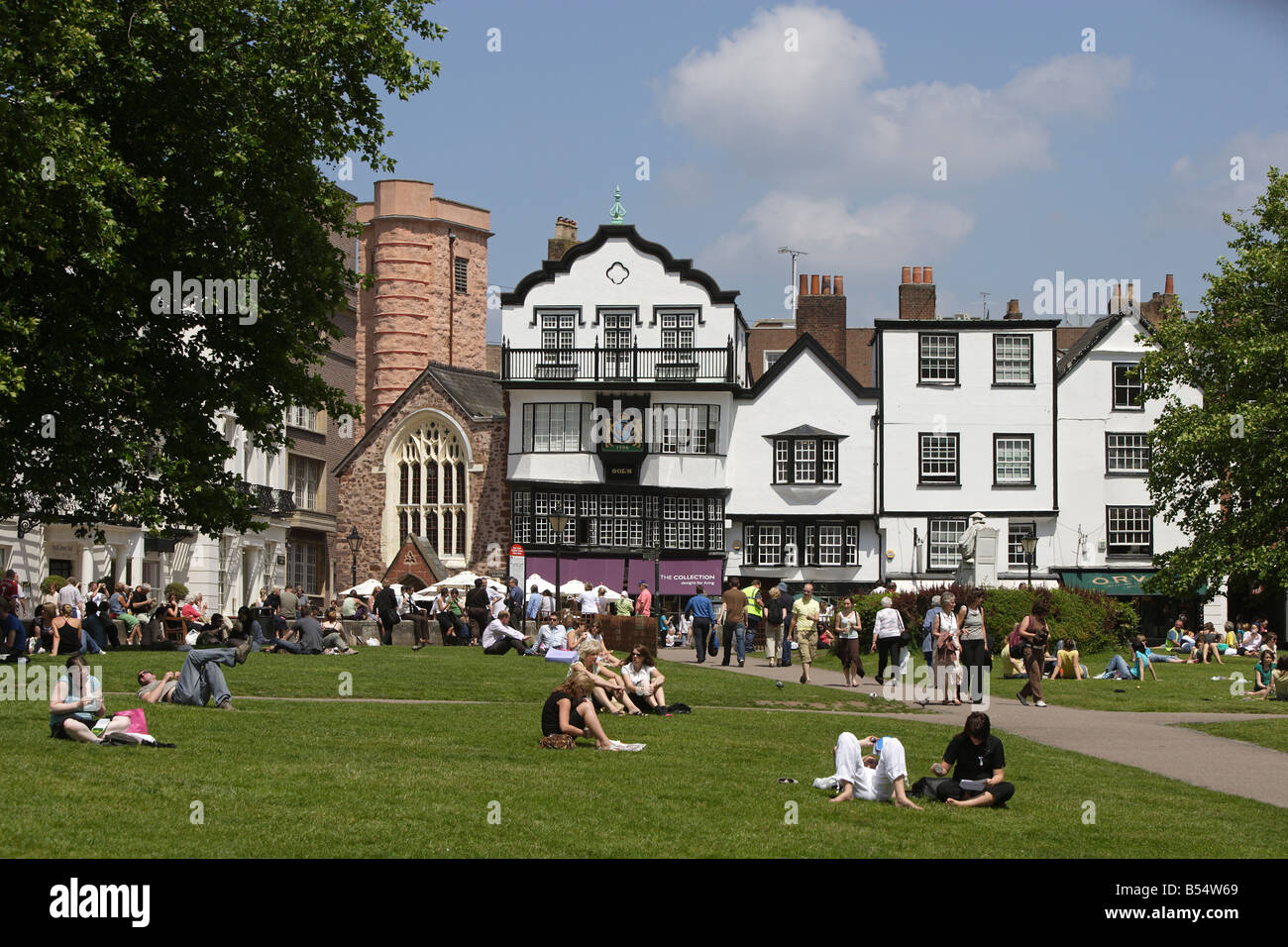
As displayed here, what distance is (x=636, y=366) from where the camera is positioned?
61.3 metres

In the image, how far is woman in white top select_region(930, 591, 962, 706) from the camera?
86.6 feet

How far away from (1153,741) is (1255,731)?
7.50 feet

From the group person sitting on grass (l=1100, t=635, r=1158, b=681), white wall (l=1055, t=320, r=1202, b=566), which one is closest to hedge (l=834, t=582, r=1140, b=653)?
person sitting on grass (l=1100, t=635, r=1158, b=681)

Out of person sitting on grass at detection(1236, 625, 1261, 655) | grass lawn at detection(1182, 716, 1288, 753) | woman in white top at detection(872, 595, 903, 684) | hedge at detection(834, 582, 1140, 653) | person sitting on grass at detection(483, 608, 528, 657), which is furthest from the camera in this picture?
person sitting on grass at detection(1236, 625, 1261, 655)

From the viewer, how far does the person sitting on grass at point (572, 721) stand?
1748cm

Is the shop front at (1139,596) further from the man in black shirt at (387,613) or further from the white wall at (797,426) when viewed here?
the man in black shirt at (387,613)

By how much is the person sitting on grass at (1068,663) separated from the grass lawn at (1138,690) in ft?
1.36

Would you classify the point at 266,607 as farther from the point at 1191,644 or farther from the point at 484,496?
the point at 1191,644

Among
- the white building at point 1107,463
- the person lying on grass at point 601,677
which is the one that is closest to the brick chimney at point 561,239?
the white building at point 1107,463

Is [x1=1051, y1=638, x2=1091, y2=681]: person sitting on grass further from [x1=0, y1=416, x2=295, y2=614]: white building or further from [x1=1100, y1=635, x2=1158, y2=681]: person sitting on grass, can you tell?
[x1=0, y1=416, x2=295, y2=614]: white building

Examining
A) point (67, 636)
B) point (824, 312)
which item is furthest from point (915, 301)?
point (67, 636)

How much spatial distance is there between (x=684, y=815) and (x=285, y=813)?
10.3 ft

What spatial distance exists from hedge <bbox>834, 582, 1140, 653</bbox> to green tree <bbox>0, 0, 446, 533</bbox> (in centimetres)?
1610
